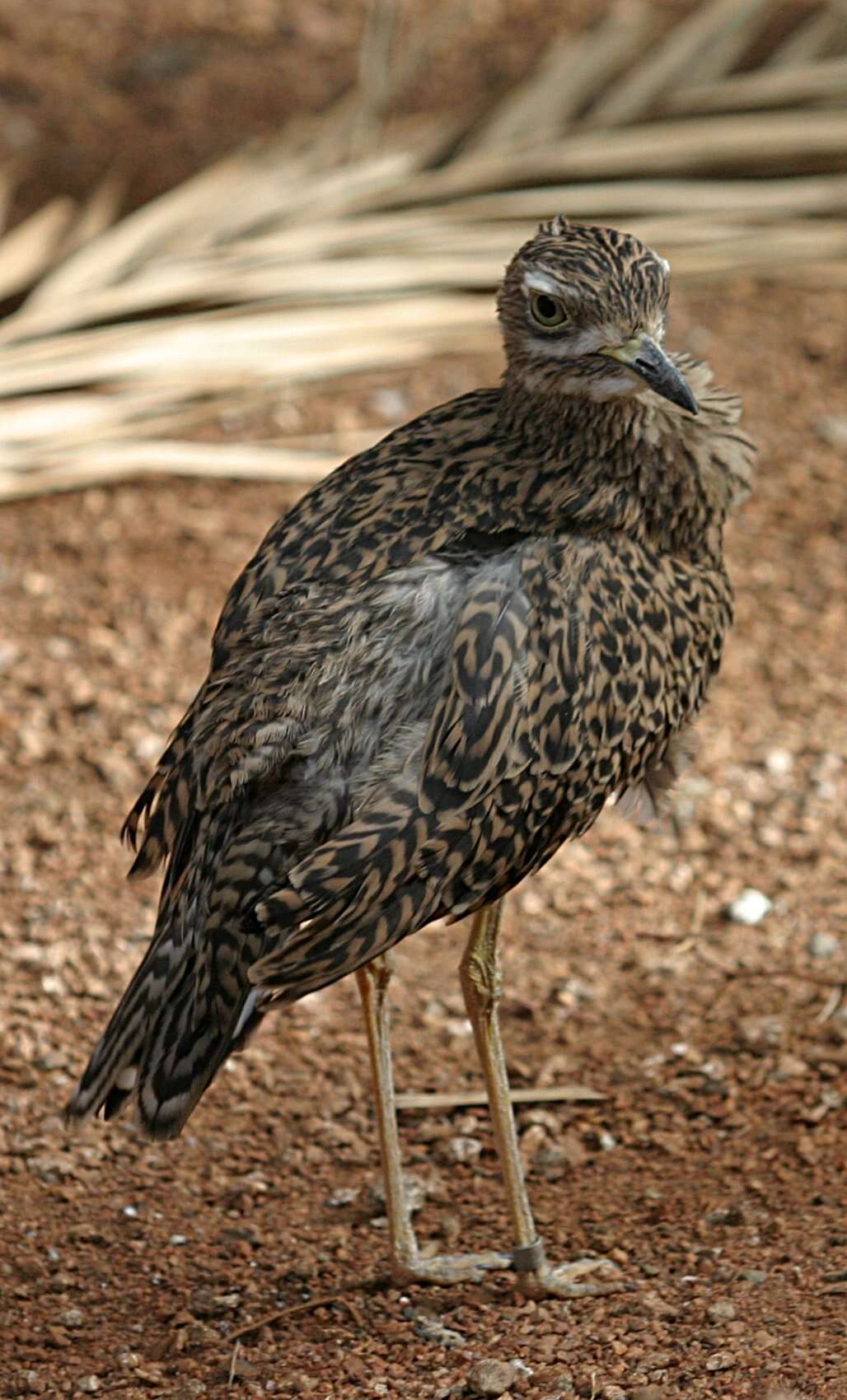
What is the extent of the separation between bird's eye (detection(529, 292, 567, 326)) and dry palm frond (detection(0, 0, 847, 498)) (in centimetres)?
310

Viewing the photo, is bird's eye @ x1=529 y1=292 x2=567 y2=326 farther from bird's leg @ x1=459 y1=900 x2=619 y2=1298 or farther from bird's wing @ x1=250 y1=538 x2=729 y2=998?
bird's leg @ x1=459 y1=900 x2=619 y2=1298

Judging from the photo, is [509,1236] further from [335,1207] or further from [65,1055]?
[65,1055]

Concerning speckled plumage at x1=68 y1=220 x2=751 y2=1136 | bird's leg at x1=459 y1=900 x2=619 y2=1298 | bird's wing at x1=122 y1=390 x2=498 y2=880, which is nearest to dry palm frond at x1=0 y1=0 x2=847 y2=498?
bird's wing at x1=122 y1=390 x2=498 y2=880

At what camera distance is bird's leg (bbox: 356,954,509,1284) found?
406 centimetres

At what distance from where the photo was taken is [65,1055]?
471cm

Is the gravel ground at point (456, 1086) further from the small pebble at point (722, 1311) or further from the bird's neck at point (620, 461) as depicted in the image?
the bird's neck at point (620, 461)

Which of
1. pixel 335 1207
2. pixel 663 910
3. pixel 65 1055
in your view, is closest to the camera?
pixel 335 1207

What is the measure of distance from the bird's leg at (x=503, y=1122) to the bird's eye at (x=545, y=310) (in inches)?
48.1

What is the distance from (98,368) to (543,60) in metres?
3.11

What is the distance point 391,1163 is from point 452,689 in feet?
3.78

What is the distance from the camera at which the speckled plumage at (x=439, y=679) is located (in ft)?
11.4

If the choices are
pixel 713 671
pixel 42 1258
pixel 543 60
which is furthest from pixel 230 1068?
pixel 543 60

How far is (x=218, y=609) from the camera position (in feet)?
20.6

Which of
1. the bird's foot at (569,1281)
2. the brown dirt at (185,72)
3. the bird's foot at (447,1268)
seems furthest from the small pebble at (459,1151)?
the brown dirt at (185,72)
